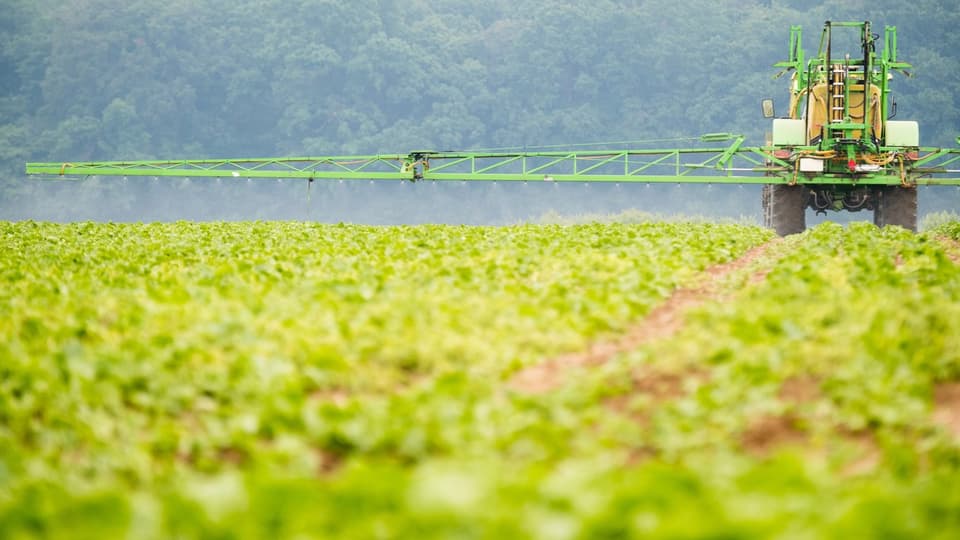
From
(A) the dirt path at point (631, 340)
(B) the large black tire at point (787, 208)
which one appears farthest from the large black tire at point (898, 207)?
(A) the dirt path at point (631, 340)

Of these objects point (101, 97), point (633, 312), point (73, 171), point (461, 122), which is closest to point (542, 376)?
point (633, 312)

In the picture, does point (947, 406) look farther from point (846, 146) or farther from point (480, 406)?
point (846, 146)

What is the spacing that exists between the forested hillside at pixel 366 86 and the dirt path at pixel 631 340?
60.0 m

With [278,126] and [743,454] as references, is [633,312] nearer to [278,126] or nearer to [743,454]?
[743,454]

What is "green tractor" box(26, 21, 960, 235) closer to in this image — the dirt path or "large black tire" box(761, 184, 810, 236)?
"large black tire" box(761, 184, 810, 236)

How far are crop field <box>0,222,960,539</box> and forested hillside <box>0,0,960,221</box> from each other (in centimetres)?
6176

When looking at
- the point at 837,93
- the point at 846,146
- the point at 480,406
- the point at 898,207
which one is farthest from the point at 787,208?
the point at 480,406

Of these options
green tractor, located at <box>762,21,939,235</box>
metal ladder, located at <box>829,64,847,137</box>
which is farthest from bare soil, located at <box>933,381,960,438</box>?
metal ladder, located at <box>829,64,847,137</box>

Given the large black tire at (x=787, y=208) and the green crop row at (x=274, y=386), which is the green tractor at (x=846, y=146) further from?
the green crop row at (x=274, y=386)

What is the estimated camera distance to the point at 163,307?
855 cm

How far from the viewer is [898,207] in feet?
97.6

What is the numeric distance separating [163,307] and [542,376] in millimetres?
3099

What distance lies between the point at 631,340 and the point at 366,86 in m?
68.1

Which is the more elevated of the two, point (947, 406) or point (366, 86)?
point (366, 86)
